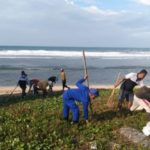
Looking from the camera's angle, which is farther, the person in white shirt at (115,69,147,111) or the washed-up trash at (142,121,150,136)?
the person in white shirt at (115,69,147,111)

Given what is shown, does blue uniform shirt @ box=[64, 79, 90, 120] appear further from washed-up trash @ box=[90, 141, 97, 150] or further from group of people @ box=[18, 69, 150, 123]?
washed-up trash @ box=[90, 141, 97, 150]

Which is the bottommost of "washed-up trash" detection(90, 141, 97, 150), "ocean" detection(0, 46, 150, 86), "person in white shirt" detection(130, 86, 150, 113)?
"ocean" detection(0, 46, 150, 86)

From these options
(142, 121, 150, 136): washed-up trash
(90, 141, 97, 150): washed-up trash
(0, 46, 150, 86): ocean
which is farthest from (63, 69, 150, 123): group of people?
(0, 46, 150, 86): ocean

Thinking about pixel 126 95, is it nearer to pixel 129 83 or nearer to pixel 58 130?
pixel 129 83

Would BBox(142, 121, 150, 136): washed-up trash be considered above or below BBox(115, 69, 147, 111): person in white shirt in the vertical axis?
below

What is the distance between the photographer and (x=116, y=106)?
1908cm

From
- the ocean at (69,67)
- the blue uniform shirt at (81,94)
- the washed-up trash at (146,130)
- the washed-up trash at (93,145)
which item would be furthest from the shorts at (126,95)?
the ocean at (69,67)

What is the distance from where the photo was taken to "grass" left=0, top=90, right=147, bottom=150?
43.9ft

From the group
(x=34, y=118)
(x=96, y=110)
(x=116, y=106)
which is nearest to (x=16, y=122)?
(x=34, y=118)

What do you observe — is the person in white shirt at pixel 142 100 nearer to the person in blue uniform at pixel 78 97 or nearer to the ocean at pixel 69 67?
the person in blue uniform at pixel 78 97

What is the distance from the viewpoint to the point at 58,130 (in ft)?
48.1

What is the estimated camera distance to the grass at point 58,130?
43.9 ft

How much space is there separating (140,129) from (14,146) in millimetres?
4463

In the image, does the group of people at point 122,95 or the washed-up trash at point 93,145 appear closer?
the washed-up trash at point 93,145
